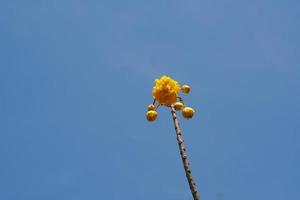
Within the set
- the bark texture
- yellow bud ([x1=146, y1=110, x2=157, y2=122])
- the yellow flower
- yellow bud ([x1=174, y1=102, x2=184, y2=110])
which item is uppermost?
the yellow flower

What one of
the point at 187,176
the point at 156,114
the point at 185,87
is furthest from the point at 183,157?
the point at 185,87

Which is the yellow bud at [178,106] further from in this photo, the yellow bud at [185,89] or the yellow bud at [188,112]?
the yellow bud at [185,89]

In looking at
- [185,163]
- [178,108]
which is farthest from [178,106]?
[185,163]

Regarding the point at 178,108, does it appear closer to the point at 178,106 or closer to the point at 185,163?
the point at 178,106

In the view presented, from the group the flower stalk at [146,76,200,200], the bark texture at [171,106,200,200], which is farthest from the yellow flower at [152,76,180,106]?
the bark texture at [171,106,200,200]

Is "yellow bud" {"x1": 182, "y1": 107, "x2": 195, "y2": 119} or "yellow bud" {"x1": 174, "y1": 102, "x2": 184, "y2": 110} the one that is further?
"yellow bud" {"x1": 174, "y1": 102, "x2": 184, "y2": 110}

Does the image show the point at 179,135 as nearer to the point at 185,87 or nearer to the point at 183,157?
the point at 183,157

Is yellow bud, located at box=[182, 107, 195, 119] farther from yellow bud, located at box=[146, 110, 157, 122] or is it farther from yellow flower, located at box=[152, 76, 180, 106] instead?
yellow bud, located at box=[146, 110, 157, 122]
